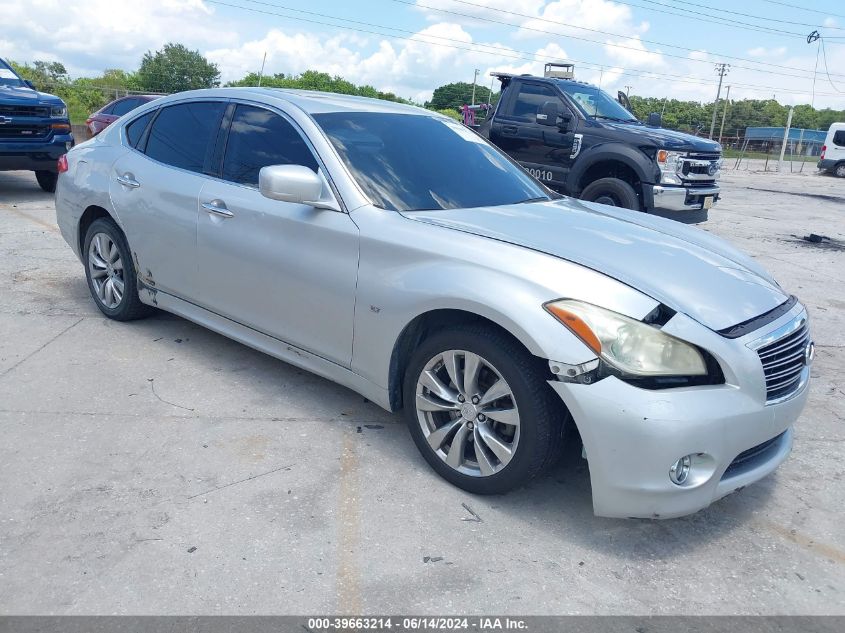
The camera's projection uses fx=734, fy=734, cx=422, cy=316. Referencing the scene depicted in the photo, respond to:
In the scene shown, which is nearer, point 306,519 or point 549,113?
point 306,519

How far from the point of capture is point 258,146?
4.17 m

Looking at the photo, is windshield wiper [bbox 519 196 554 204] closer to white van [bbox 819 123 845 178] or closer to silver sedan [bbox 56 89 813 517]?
silver sedan [bbox 56 89 813 517]

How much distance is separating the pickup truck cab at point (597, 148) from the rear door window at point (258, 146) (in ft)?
18.8

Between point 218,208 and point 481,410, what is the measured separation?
2027 millimetres

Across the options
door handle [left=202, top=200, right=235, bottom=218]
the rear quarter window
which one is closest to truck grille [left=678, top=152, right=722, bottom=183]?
the rear quarter window

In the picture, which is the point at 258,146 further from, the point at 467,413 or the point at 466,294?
the point at 467,413

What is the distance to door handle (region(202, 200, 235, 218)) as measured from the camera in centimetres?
410

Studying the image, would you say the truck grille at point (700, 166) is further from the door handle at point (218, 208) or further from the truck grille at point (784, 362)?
the door handle at point (218, 208)

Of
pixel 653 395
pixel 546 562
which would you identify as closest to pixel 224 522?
pixel 546 562

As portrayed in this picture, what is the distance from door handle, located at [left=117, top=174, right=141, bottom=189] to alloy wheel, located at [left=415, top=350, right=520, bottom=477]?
2.62 meters

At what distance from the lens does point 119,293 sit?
5.15 meters

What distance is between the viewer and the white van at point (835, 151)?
30.1 m

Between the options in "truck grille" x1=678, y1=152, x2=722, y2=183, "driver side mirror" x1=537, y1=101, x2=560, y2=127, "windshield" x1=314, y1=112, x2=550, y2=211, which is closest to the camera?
"windshield" x1=314, y1=112, x2=550, y2=211

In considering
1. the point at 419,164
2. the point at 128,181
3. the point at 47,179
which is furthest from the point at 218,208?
the point at 47,179
